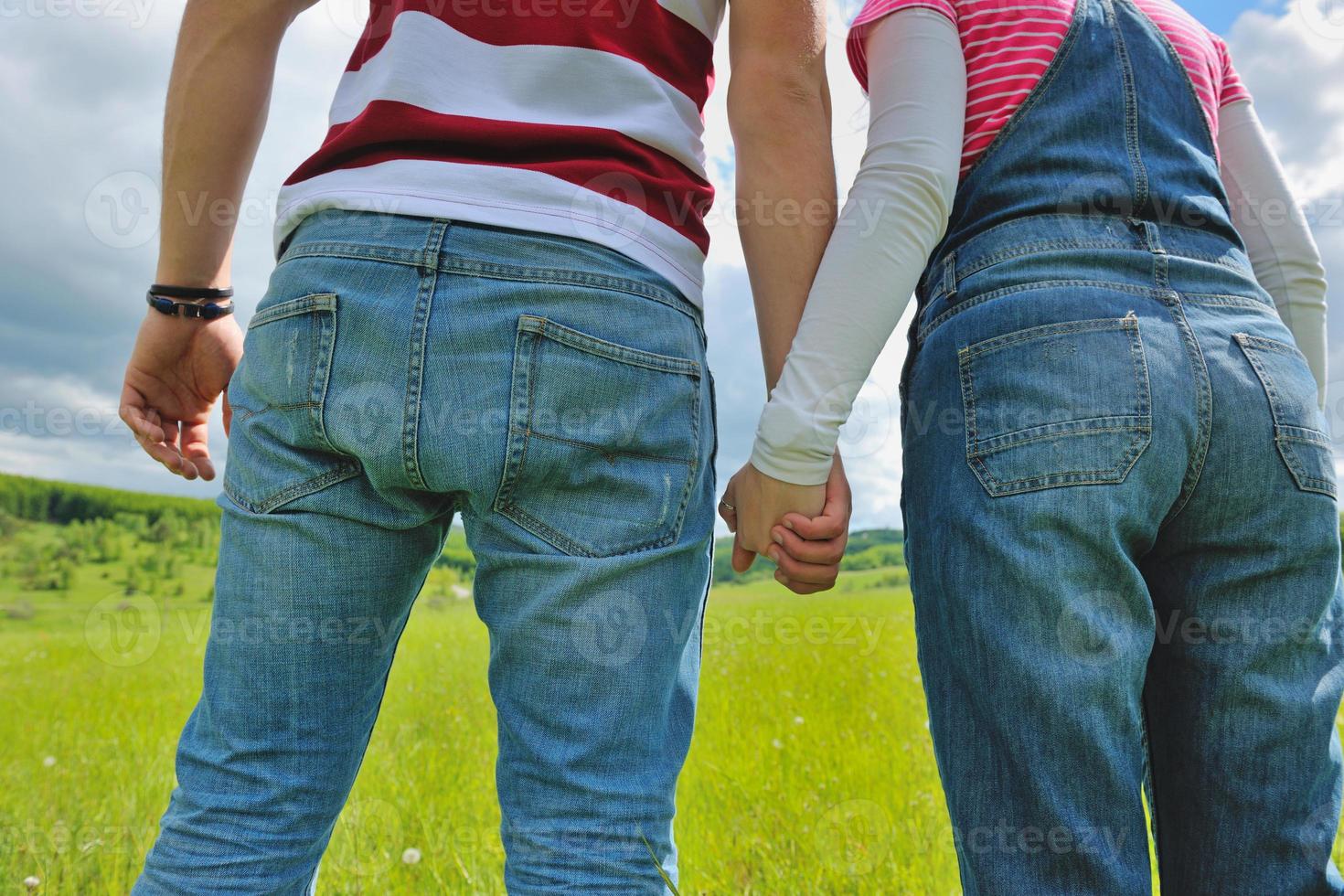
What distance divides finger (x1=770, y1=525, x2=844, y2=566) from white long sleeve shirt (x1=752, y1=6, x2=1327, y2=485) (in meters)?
0.09

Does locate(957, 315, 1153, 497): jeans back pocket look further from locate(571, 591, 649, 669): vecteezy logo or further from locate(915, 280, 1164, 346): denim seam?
locate(571, 591, 649, 669): vecteezy logo

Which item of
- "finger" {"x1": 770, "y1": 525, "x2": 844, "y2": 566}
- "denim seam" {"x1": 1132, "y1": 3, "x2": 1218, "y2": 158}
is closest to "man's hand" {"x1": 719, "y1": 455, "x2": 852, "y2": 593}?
"finger" {"x1": 770, "y1": 525, "x2": 844, "y2": 566}

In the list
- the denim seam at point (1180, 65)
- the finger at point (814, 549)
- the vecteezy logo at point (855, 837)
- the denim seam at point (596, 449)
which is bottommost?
the vecteezy logo at point (855, 837)

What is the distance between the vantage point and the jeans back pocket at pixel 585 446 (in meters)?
1.00

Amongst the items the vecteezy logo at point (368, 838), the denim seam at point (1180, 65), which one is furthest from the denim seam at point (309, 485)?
the vecteezy logo at point (368, 838)

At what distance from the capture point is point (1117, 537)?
1.09 m

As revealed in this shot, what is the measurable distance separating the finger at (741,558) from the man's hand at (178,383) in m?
0.90

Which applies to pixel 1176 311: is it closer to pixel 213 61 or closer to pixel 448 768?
pixel 213 61

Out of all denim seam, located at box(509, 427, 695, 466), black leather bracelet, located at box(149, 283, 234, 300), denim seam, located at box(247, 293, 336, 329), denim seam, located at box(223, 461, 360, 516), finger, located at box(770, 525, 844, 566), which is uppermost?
black leather bracelet, located at box(149, 283, 234, 300)

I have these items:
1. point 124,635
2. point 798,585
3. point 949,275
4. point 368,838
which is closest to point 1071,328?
point 949,275

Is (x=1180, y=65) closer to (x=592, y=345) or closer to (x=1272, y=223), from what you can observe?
(x=1272, y=223)

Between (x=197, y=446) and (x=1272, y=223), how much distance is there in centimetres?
205

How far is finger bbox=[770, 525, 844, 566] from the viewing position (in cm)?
128

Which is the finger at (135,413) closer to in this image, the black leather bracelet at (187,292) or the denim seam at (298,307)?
the black leather bracelet at (187,292)
